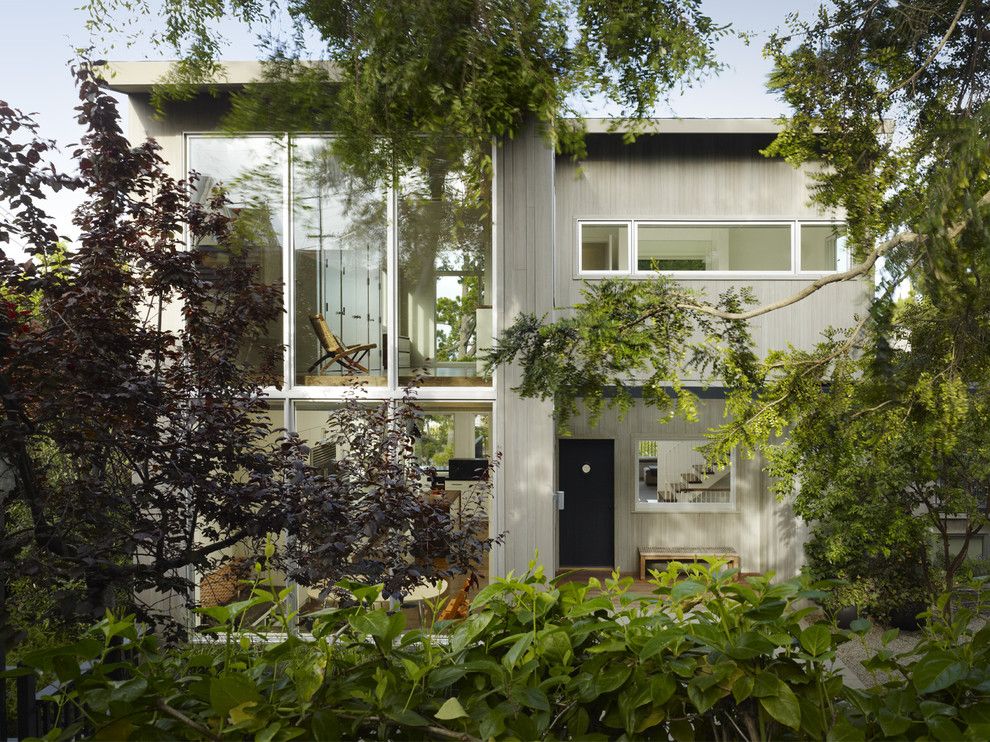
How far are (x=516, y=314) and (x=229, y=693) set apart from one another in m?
5.18

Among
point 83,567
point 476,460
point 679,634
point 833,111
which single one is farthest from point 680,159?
point 679,634

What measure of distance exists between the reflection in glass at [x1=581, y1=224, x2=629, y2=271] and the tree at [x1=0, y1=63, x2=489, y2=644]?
4.95 m

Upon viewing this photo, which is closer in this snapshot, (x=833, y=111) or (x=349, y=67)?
(x=349, y=67)

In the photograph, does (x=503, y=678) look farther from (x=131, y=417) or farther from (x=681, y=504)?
(x=681, y=504)

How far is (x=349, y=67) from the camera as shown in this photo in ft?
6.93

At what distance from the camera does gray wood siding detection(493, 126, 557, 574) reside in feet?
20.1

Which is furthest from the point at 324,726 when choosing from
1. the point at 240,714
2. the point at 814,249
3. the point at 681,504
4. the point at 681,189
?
the point at 681,504

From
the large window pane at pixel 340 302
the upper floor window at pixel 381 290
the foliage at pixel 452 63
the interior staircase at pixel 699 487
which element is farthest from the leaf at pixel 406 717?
the interior staircase at pixel 699 487

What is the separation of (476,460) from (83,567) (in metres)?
3.66

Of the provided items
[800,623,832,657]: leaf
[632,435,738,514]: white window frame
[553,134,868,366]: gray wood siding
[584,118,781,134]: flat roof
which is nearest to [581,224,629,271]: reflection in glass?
[553,134,868,366]: gray wood siding

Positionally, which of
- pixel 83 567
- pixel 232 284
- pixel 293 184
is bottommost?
pixel 83 567

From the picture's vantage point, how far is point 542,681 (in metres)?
1.10

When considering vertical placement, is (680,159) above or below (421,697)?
above

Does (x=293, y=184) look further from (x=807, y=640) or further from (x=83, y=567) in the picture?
(x=807, y=640)
